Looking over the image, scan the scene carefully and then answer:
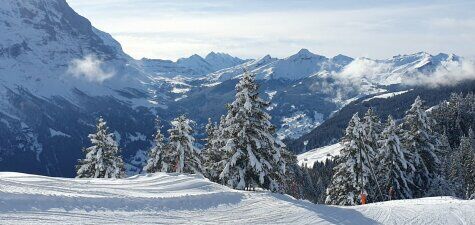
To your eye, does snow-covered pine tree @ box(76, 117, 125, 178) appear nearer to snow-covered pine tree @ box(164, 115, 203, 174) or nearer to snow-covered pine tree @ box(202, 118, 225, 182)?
snow-covered pine tree @ box(164, 115, 203, 174)

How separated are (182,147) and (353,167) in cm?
1449

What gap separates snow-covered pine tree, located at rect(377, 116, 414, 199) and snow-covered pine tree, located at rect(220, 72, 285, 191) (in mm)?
12998

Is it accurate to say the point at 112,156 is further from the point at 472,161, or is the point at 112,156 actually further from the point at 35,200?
the point at 472,161

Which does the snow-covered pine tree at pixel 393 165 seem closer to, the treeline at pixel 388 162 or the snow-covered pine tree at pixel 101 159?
the treeline at pixel 388 162

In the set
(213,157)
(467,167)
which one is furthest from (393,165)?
(467,167)

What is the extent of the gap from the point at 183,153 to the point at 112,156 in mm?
6691

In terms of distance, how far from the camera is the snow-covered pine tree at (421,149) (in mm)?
43250

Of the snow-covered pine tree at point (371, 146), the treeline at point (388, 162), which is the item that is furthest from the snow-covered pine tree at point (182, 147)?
the snow-covered pine tree at point (371, 146)

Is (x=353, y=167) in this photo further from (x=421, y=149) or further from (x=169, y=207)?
(x=169, y=207)

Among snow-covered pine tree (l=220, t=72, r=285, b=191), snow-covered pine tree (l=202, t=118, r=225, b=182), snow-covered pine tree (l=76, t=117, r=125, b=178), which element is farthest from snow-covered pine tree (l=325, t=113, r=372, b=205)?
snow-covered pine tree (l=76, t=117, r=125, b=178)

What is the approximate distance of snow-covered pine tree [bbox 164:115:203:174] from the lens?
43.8 m

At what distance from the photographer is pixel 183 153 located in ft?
142

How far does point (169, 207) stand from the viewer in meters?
17.2

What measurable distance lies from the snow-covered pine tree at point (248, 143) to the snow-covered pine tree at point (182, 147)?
1182cm
